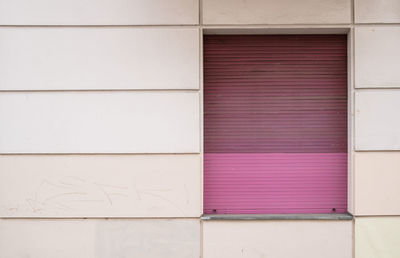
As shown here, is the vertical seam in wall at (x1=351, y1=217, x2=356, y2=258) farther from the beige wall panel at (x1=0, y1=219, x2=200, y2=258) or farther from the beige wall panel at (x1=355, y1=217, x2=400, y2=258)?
the beige wall panel at (x1=0, y1=219, x2=200, y2=258)

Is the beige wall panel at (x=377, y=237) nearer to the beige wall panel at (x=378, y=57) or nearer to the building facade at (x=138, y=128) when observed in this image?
the building facade at (x=138, y=128)

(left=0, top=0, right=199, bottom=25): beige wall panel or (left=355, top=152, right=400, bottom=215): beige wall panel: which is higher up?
(left=0, top=0, right=199, bottom=25): beige wall panel

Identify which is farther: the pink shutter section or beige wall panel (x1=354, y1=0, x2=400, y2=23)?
the pink shutter section

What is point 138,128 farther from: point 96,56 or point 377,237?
point 377,237

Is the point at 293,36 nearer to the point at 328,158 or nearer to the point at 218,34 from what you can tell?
the point at 218,34

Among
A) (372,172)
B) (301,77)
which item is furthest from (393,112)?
(301,77)

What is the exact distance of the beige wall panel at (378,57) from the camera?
371cm

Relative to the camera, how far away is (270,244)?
12.2ft

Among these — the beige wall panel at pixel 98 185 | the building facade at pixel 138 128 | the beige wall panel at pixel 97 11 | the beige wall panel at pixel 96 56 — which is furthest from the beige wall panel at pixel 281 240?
the beige wall panel at pixel 97 11

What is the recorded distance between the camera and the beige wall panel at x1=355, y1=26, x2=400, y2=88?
146 inches

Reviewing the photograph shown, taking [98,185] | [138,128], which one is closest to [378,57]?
[138,128]

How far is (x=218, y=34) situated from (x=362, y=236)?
2.94m

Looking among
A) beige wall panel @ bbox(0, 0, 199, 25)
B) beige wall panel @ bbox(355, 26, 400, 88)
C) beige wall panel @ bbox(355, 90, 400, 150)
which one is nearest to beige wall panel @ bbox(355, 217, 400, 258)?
beige wall panel @ bbox(355, 90, 400, 150)

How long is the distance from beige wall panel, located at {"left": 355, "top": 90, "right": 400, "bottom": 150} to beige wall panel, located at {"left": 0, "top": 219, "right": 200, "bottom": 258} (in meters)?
2.26
